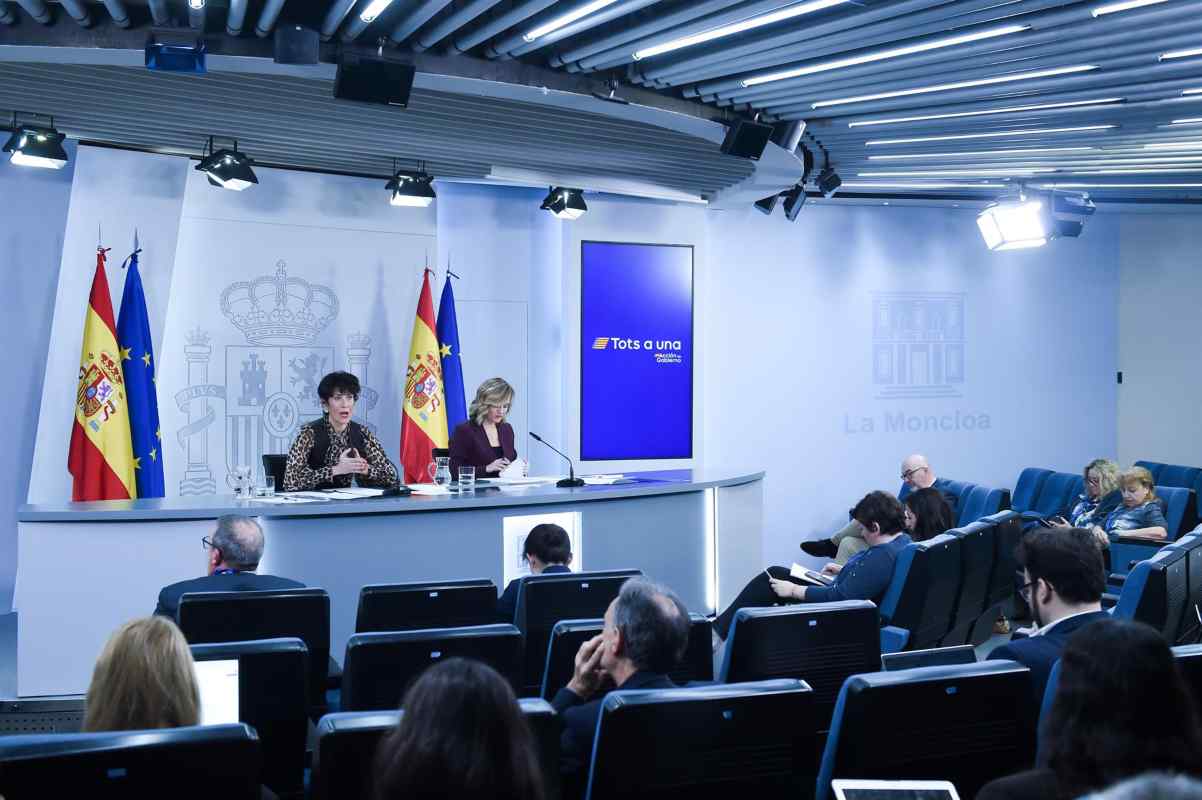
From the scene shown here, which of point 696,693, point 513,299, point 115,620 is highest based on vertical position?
point 513,299

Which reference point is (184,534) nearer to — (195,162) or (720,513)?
(720,513)

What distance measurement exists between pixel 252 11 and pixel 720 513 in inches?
156

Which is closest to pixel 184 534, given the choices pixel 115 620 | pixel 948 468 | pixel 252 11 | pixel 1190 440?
pixel 115 620

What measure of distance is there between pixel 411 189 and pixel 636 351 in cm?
260

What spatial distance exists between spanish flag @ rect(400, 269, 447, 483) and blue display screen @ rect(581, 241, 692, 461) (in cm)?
140

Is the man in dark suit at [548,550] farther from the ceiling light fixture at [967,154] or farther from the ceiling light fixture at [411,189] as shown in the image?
the ceiling light fixture at [967,154]

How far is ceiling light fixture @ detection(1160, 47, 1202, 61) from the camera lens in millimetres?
5279

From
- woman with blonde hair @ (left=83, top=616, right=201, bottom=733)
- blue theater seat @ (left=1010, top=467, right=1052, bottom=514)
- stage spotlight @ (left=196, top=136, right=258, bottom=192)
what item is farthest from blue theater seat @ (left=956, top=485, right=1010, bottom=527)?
woman with blonde hair @ (left=83, top=616, right=201, bottom=733)

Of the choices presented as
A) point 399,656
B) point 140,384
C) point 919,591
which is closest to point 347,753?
point 399,656

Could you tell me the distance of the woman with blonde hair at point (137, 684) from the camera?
218 cm

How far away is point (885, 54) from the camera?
215 inches

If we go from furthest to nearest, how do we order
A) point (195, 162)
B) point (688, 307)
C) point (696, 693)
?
point (688, 307) → point (195, 162) → point (696, 693)

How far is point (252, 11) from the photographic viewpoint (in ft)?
17.4

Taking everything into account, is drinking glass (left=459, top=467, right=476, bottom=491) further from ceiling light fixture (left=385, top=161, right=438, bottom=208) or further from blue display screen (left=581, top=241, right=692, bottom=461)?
blue display screen (left=581, top=241, right=692, bottom=461)
